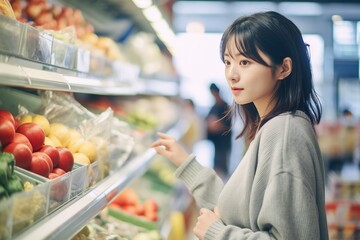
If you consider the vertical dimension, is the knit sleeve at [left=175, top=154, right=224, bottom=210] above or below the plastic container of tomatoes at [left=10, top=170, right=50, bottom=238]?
below

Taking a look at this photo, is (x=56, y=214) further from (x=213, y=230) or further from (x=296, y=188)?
(x=296, y=188)

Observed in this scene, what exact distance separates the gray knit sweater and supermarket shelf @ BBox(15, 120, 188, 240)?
405 millimetres

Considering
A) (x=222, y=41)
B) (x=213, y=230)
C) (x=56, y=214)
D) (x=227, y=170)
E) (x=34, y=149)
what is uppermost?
(x=222, y=41)

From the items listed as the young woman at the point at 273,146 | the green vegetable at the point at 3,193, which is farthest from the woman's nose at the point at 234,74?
the green vegetable at the point at 3,193

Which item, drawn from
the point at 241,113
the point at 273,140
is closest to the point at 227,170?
the point at 241,113

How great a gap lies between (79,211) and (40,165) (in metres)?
0.18

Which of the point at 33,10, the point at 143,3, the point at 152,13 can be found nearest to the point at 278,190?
the point at 33,10

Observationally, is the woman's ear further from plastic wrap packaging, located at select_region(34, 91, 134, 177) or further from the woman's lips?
plastic wrap packaging, located at select_region(34, 91, 134, 177)

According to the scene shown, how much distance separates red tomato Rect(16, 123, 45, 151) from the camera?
1.91 meters

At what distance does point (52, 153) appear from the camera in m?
1.95

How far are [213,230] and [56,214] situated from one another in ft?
1.68

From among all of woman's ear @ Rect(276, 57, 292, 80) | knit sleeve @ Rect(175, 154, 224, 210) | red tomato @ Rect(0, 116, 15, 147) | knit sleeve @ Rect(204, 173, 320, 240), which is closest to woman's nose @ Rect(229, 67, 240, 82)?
woman's ear @ Rect(276, 57, 292, 80)

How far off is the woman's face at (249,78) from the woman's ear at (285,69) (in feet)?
0.08

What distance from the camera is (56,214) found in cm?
169
